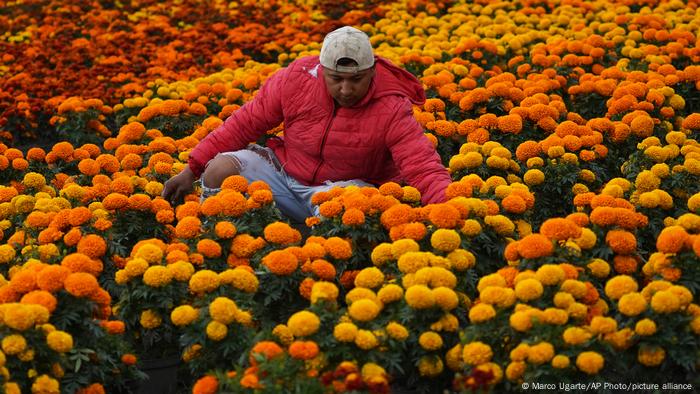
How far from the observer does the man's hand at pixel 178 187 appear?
5012 millimetres

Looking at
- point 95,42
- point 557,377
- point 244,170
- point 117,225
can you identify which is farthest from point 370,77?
point 95,42

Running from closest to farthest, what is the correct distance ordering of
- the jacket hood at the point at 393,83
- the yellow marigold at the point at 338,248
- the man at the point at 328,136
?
the yellow marigold at the point at 338,248
the man at the point at 328,136
the jacket hood at the point at 393,83

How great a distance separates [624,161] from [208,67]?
14.3 ft

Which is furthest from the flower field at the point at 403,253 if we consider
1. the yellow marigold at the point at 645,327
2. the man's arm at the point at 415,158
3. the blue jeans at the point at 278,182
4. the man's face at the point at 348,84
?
the man's face at the point at 348,84

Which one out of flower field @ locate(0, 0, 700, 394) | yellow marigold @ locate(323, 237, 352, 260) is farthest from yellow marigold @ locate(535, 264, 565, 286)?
yellow marigold @ locate(323, 237, 352, 260)

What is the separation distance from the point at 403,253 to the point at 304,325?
27.0 inches

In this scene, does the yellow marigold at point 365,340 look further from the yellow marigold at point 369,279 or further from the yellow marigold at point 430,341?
the yellow marigold at point 369,279

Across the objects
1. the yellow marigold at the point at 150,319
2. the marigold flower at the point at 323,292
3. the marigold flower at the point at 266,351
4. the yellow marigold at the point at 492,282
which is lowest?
the yellow marigold at the point at 150,319

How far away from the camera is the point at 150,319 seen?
3812 mm

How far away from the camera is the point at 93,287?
362 centimetres

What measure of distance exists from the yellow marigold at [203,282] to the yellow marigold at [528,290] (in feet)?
3.80

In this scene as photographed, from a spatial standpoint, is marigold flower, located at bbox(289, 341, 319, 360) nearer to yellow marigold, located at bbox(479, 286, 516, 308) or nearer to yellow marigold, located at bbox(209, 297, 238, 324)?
yellow marigold, located at bbox(209, 297, 238, 324)

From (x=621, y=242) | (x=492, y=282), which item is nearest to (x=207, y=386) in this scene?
(x=492, y=282)

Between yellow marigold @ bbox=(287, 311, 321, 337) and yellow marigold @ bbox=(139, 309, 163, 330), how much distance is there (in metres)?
0.71
